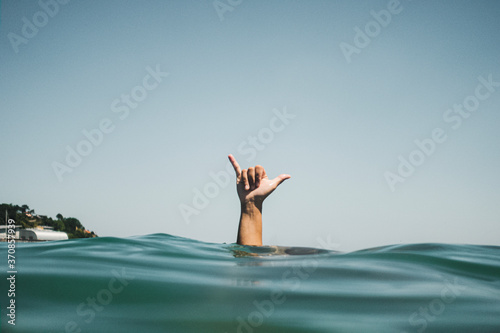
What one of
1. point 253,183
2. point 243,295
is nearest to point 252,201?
point 253,183

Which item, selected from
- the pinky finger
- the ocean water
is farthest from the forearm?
the ocean water

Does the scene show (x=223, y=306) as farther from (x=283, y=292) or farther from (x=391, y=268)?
(x=391, y=268)

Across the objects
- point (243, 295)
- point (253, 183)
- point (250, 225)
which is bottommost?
point (243, 295)

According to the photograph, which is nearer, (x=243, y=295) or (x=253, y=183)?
(x=243, y=295)

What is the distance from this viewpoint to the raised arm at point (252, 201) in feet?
16.8

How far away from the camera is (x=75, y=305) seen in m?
1.87

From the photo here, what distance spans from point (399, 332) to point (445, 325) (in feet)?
0.99

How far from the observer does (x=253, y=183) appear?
5.20m

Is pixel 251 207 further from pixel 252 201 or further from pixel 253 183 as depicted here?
pixel 253 183

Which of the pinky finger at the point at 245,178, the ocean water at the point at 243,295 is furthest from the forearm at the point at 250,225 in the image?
the ocean water at the point at 243,295

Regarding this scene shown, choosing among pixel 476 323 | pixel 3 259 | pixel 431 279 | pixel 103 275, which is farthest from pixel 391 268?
pixel 3 259

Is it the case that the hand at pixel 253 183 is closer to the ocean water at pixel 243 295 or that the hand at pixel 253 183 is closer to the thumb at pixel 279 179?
the thumb at pixel 279 179

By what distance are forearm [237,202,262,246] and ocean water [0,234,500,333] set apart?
159cm

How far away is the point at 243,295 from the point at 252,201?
3050mm
